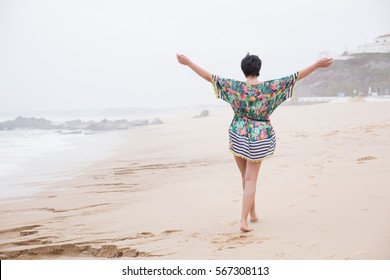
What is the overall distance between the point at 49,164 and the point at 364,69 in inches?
1320

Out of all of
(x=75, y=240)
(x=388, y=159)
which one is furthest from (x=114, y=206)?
(x=388, y=159)

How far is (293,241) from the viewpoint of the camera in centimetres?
244

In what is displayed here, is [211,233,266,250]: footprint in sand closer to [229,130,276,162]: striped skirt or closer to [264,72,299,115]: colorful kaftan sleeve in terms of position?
[229,130,276,162]: striped skirt

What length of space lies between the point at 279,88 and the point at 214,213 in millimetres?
1196

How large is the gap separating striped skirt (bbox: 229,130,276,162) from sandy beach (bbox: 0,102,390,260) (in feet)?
1.64

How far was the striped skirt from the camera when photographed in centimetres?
284

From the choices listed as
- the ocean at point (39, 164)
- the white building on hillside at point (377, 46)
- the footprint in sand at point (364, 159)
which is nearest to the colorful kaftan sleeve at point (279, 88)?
the footprint in sand at point (364, 159)

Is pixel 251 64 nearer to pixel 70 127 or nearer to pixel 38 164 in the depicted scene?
pixel 38 164

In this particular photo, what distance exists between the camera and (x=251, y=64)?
2811mm

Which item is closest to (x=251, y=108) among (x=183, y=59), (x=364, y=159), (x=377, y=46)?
(x=183, y=59)

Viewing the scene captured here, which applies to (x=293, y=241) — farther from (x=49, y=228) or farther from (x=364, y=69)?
(x=364, y=69)

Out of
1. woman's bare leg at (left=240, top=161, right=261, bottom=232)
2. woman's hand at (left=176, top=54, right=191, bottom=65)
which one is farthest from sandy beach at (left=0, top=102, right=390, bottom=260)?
woman's hand at (left=176, top=54, right=191, bottom=65)

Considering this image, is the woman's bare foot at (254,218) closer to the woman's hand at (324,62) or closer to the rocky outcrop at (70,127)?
the woman's hand at (324,62)

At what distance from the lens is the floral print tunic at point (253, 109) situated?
283 cm
